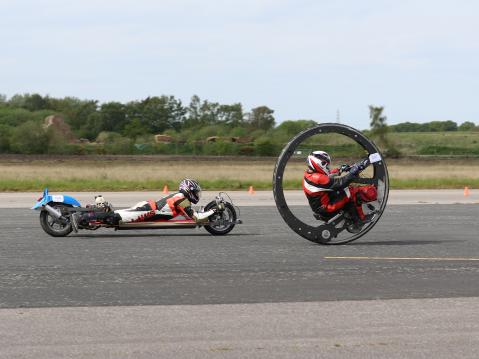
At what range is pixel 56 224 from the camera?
56.7ft

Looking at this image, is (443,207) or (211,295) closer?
(211,295)

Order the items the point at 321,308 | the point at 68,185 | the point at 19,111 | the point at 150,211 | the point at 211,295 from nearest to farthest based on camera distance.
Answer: the point at 321,308
the point at 211,295
the point at 150,211
the point at 68,185
the point at 19,111

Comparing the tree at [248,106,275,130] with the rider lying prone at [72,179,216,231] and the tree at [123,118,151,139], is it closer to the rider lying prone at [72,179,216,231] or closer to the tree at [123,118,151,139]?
the tree at [123,118,151,139]

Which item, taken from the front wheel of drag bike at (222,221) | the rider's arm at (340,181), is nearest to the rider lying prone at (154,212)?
the front wheel of drag bike at (222,221)

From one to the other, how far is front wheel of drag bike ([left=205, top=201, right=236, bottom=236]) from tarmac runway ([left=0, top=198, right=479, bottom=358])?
24 centimetres

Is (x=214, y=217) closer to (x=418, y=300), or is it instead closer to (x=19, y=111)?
(x=418, y=300)

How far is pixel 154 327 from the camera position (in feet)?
27.6

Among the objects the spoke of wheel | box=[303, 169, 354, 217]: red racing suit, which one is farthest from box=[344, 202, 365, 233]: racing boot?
the spoke of wheel

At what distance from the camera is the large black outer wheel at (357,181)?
49.2 ft

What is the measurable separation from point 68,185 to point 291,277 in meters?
29.6

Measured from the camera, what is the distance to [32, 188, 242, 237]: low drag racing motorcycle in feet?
55.7

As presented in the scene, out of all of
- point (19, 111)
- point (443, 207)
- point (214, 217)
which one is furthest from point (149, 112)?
point (214, 217)

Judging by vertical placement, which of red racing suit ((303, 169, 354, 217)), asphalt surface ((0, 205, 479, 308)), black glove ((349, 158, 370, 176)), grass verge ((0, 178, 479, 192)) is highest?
black glove ((349, 158, 370, 176))

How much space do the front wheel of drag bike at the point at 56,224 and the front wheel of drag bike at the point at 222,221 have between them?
280 centimetres
